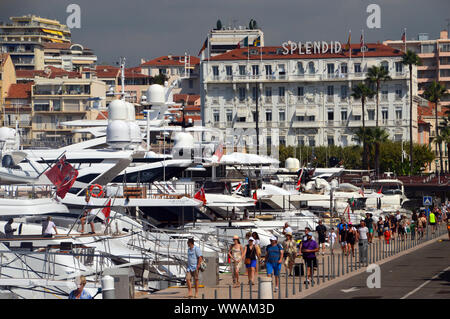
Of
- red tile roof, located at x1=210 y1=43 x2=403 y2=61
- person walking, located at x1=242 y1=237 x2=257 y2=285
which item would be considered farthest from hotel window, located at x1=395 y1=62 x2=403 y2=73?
person walking, located at x1=242 y1=237 x2=257 y2=285

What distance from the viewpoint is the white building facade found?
125938mm

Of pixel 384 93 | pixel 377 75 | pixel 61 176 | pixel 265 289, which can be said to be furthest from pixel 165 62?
pixel 265 289

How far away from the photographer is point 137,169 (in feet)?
129

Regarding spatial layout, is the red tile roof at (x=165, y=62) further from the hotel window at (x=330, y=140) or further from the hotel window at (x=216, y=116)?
the hotel window at (x=330, y=140)

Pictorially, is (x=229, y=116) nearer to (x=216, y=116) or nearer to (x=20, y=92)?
(x=216, y=116)

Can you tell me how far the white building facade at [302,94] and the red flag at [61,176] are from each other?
313 ft

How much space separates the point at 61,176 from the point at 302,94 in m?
99.1

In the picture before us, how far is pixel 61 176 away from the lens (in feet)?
97.7

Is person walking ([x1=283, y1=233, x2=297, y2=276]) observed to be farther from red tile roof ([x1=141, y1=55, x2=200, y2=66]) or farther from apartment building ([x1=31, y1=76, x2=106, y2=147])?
red tile roof ([x1=141, y1=55, x2=200, y2=66])

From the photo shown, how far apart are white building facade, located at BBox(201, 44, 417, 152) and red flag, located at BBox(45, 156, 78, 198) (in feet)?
313
